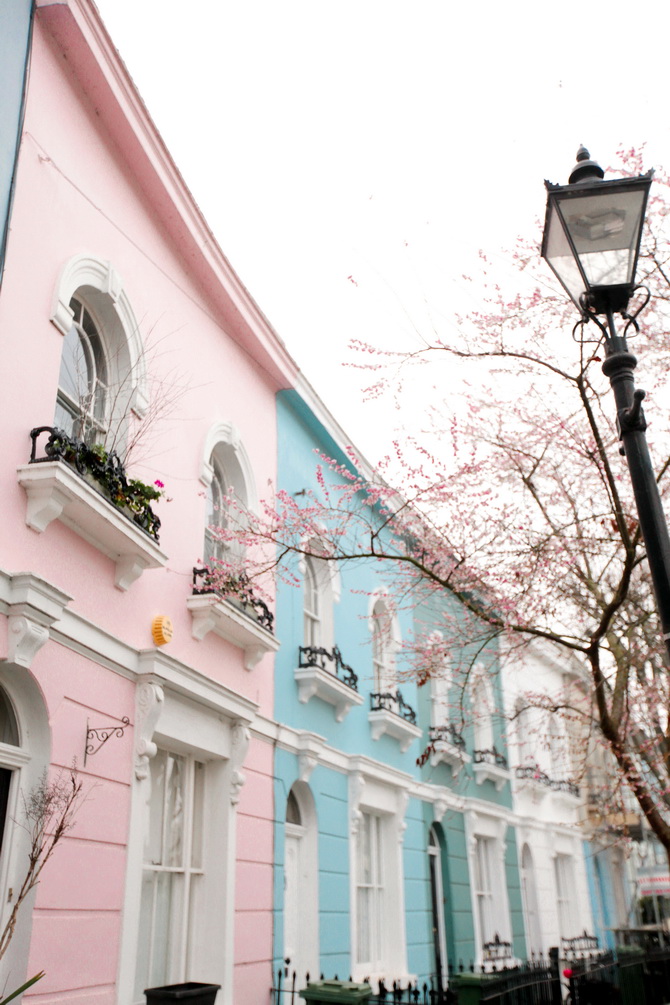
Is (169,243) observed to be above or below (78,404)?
above

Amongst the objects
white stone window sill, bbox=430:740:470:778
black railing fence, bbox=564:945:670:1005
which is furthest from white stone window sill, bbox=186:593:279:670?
black railing fence, bbox=564:945:670:1005

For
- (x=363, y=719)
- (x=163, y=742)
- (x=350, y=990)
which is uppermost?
(x=363, y=719)

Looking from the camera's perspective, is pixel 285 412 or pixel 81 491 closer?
pixel 81 491

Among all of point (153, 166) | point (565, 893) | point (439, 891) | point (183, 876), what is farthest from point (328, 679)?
point (565, 893)

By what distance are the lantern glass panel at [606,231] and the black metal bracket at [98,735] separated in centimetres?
485

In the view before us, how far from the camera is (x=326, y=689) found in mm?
11195

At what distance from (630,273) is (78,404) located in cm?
465

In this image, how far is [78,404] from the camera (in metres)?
7.39

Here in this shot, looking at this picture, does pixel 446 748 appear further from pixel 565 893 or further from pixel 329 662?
pixel 565 893

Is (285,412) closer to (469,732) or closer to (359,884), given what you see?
(359,884)

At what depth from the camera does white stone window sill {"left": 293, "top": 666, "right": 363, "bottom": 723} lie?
1081 centimetres

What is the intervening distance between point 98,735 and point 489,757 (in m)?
11.9

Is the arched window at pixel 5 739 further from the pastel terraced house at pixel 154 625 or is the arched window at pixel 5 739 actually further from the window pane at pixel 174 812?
the window pane at pixel 174 812

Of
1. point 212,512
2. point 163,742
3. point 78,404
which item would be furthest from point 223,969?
point 78,404
